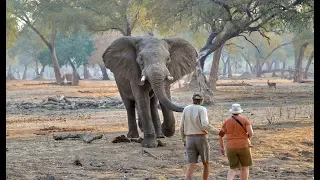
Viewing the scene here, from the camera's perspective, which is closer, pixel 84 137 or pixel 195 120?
pixel 195 120

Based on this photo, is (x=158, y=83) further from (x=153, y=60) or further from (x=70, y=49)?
(x=70, y=49)

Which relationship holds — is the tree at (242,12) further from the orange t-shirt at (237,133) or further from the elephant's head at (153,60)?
the orange t-shirt at (237,133)

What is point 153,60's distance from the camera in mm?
12477

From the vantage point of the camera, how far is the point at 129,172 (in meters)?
9.92

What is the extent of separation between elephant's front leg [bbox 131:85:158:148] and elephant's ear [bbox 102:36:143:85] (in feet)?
0.74

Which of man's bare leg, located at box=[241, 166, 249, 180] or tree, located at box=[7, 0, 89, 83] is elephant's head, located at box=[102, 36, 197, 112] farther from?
tree, located at box=[7, 0, 89, 83]

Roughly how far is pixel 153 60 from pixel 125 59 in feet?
4.68

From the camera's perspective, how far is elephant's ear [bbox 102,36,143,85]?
1340 cm

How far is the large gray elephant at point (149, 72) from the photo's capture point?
12359 millimetres

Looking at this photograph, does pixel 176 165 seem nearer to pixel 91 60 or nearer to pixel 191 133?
pixel 191 133

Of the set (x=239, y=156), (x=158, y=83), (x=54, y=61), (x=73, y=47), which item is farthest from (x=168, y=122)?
(x=73, y=47)

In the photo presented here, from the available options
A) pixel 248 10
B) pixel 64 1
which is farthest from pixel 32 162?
pixel 64 1

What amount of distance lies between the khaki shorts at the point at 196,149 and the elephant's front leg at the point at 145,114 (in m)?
4.33

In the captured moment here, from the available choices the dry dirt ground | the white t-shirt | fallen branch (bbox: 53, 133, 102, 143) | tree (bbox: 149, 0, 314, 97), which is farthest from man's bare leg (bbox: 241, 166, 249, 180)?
tree (bbox: 149, 0, 314, 97)
